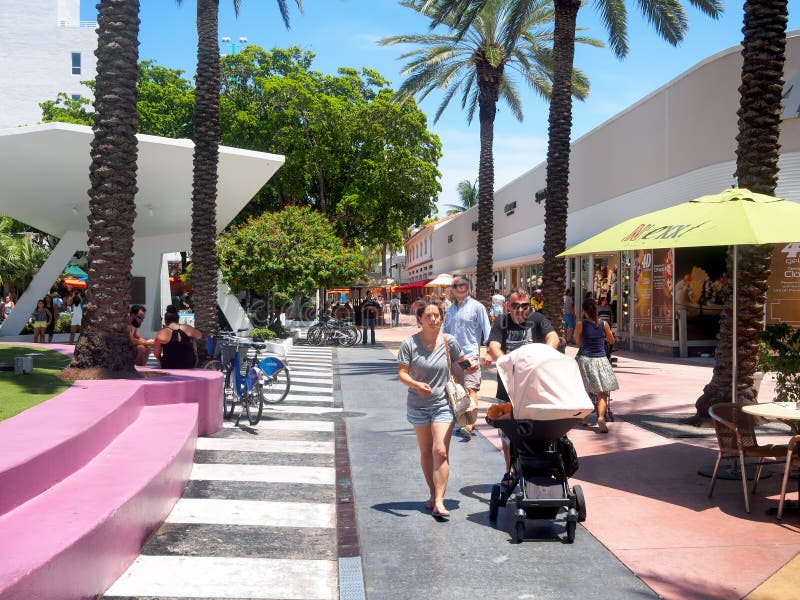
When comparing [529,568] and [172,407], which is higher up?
[172,407]

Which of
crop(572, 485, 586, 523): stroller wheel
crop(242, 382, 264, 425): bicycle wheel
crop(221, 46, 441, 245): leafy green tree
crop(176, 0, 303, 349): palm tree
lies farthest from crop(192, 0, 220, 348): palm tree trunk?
crop(221, 46, 441, 245): leafy green tree

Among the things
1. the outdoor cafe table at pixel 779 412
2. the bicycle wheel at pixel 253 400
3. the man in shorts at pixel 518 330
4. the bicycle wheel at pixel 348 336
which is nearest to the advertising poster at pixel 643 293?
the bicycle wheel at pixel 348 336

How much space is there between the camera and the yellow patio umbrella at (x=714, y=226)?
6406 millimetres

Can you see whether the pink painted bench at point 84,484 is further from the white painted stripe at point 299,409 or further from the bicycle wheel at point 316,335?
the bicycle wheel at point 316,335

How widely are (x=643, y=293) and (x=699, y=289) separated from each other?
7.40ft

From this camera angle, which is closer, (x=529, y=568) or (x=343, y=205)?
(x=529, y=568)

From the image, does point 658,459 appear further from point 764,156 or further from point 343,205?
point 343,205

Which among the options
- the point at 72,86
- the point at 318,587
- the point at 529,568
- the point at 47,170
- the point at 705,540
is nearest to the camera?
the point at 318,587

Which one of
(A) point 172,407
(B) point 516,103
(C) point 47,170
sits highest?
(B) point 516,103

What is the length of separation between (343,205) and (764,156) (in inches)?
1158

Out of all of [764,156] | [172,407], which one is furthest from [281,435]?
[764,156]

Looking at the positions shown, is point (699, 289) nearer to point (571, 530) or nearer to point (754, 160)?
point (754, 160)

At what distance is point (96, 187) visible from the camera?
9.99 metres

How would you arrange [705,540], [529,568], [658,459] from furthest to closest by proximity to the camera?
[658,459]
[705,540]
[529,568]
